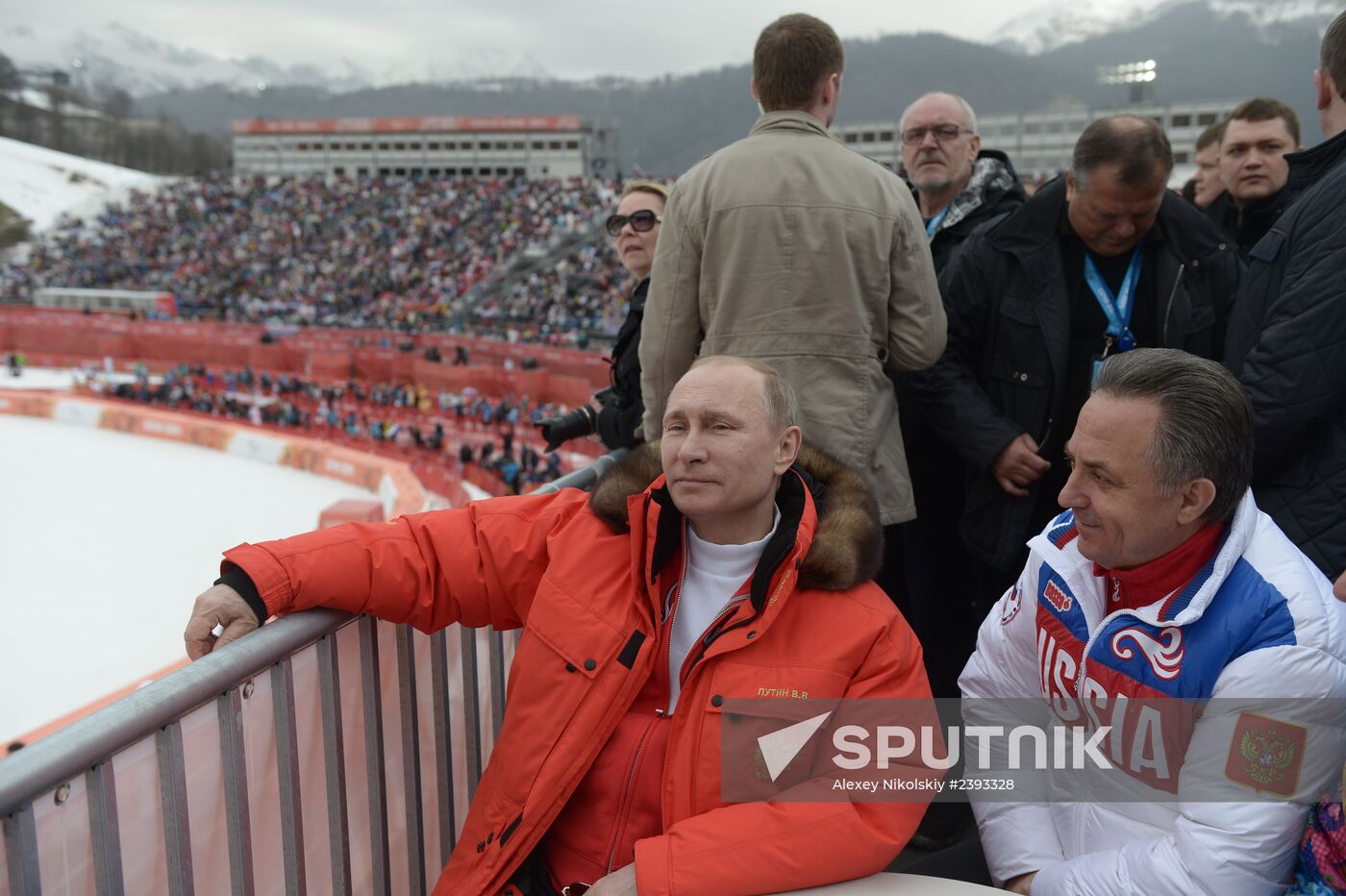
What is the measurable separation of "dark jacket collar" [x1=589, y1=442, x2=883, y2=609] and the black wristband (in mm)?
676

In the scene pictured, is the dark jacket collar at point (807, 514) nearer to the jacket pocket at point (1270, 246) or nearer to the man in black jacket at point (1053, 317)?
the man in black jacket at point (1053, 317)

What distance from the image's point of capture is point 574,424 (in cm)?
338

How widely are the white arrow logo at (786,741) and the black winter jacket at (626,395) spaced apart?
1.69 meters

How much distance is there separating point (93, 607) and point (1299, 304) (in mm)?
11871

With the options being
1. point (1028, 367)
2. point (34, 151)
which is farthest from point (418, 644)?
point (34, 151)

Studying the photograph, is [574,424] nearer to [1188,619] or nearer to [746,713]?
[746,713]

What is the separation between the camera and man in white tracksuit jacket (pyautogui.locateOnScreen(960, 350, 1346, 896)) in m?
1.45

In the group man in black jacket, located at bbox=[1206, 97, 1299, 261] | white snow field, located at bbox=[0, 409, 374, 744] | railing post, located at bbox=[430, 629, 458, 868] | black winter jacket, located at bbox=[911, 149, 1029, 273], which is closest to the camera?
railing post, located at bbox=[430, 629, 458, 868]

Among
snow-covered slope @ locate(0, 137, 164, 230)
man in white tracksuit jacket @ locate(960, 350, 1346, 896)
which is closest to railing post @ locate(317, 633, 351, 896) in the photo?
man in white tracksuit jacket @ locate(960, 350, 1346, 896)

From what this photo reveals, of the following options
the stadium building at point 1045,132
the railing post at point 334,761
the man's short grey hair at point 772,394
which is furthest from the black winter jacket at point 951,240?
the stadium building at point 1045,132

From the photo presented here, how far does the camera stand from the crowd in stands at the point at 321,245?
37.0 metres

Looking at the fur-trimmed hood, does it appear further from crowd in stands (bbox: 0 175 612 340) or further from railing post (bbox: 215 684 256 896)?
crowd in stands (bbox: 0 175 612 340)

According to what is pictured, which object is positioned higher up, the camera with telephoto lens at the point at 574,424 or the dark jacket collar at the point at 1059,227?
the dark jacket collar at the point at 1059,227

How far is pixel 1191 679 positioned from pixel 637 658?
94 cm
